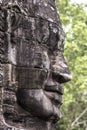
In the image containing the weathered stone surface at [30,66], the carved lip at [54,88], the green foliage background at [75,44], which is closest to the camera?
the weathered stone surface at [30,66]

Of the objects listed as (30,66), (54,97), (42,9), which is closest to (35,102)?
(54,97)

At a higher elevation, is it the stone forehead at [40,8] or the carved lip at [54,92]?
the stone forehead at [40,8]

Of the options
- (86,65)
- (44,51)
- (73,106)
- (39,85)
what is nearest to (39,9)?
(44,51)

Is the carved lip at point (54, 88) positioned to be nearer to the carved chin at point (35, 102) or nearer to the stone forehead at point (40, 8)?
the carved chin at point (35, 102)

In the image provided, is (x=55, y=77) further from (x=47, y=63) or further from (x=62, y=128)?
(x=62, y=128)

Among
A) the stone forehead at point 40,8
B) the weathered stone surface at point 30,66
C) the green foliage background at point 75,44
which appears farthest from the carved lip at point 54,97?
the green foliage background at point 75,44

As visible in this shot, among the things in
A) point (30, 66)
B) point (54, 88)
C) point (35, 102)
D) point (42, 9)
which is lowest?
point (35, 102)

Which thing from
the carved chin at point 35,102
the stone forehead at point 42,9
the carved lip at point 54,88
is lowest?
the carved chin at point 35,102

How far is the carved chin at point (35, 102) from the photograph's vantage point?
6.27 meters

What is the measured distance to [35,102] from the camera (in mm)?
6293

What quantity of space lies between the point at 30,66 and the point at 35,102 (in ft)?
1.48

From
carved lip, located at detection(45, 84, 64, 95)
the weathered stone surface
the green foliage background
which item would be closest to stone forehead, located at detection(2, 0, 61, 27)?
the weathered stone surface

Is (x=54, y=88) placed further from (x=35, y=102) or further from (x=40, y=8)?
(x=40, y=8)

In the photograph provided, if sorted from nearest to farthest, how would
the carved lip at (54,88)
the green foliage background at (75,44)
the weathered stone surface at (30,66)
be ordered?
1. the weathered stone surface at (30,66)
2. the carved lip at (54,88)
3. the green foliage background at (75,44)
